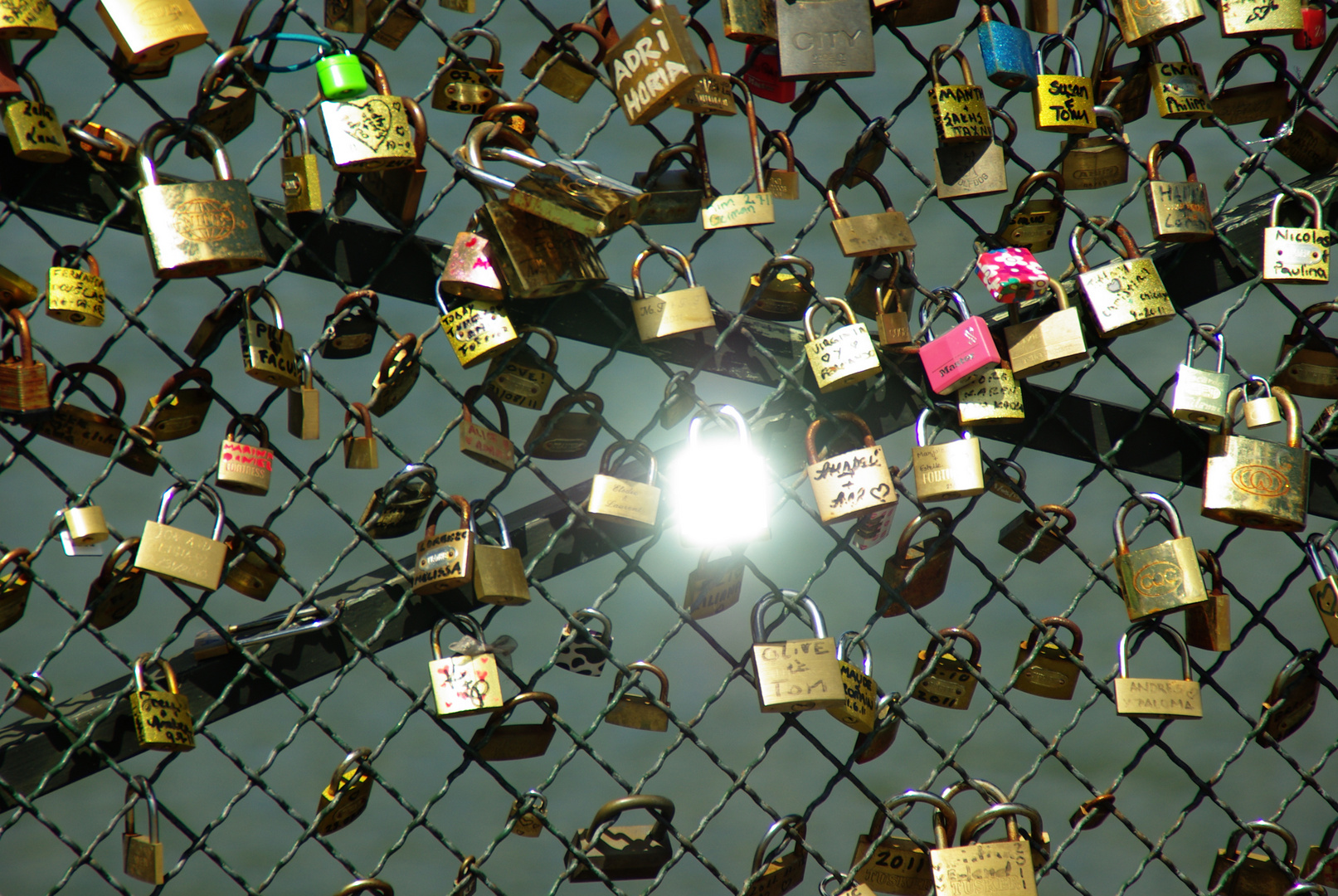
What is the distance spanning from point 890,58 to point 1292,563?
1.51 metres

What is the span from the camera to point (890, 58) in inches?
99.1

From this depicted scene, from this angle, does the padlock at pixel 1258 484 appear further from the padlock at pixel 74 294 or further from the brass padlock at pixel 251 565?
the padlock at pixel 74 294

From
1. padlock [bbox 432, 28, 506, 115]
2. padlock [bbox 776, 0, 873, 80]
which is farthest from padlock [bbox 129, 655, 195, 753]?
padlock [bbox 776, 0, 873, 80]

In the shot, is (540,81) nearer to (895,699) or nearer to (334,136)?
(334,136)

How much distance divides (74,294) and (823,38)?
821 millimetres

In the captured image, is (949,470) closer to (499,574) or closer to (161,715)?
(499,574)

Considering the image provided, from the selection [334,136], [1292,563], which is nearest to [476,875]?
[334,136]

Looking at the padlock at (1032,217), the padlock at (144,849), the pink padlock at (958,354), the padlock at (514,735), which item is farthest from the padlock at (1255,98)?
the padlock at (144,849)

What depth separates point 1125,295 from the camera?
4.34 feet

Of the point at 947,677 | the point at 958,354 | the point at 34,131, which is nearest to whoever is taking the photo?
the point at 34,131

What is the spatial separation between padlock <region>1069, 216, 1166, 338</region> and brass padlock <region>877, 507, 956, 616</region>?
29 cm

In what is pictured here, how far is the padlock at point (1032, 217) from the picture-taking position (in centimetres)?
138

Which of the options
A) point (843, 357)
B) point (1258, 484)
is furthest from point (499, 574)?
point (1258, 484)

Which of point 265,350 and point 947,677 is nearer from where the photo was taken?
point 265,350
